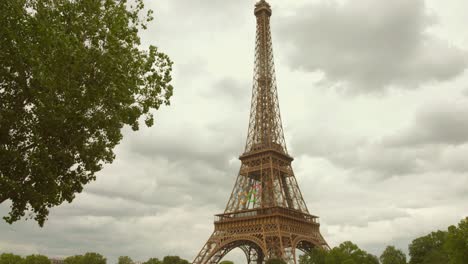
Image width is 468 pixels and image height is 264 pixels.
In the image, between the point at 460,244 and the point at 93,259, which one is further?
the point at 93,259

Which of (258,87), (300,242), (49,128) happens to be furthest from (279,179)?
(49,128)

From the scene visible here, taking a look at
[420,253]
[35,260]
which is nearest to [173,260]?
[35,260]

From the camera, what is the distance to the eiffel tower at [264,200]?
195ft

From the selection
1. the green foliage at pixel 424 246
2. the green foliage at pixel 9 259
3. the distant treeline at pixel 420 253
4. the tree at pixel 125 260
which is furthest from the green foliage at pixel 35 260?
the green foliage at pixel 424 246

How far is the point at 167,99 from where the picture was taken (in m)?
19.4

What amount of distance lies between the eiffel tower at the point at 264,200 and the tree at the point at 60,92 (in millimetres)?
41286

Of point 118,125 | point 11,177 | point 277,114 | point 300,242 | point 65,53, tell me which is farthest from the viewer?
point 277,114

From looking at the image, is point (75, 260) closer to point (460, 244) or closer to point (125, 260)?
point (125, 260)

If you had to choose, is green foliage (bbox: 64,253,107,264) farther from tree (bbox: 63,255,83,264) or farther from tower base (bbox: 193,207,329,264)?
tower base (bbox: 193,207,329,264)

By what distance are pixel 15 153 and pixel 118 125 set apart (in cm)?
433

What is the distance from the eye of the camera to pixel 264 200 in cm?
6469

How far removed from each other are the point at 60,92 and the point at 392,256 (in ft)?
189

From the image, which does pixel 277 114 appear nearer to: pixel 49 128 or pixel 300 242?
pixel 300 242

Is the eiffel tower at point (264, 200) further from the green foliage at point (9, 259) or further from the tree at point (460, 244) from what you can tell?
the green foliage at point (9, 259)
